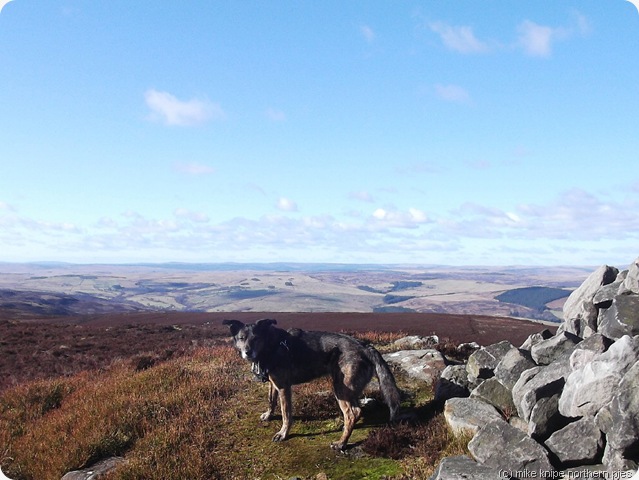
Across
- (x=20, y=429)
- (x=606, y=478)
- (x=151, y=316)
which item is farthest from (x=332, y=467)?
(x=151, y=316)

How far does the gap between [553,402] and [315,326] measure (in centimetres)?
2400

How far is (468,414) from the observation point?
9109mm

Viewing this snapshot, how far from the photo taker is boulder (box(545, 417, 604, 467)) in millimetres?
6789

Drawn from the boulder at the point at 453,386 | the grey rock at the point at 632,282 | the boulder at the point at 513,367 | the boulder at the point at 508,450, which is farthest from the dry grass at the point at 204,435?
the grey rock at the point at 632,282

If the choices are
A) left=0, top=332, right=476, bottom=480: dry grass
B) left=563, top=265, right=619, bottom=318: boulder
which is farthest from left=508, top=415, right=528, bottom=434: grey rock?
left=563, top=265, right=619, bottom=318: boulder

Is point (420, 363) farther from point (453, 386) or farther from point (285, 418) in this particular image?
point (285, 418)

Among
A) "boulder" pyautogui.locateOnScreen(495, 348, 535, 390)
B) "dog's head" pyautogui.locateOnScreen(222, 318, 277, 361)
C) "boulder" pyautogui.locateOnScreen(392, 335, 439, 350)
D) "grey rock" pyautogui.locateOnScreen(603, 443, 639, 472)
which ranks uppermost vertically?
"dog's head" pyautogui.locateOnScreen(222, 318, 277, 361)

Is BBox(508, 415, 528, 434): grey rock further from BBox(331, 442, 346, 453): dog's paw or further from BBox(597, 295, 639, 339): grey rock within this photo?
BBox(331, 442, 346, 453): dog's paw

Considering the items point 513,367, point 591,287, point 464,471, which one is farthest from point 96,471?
point 591,287

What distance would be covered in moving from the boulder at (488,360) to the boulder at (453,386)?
0.86 ft

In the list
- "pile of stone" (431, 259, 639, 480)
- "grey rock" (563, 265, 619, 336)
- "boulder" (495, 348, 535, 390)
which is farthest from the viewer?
"grey rock" (563, 265, 619, 336)

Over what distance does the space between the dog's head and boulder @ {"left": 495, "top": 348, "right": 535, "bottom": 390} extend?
5.27 meters

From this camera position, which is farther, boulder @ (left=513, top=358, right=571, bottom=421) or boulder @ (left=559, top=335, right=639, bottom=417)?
boulder @ (left=513, top=358, right=571, bottom=421)

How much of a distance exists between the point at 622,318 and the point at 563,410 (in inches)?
91.0
